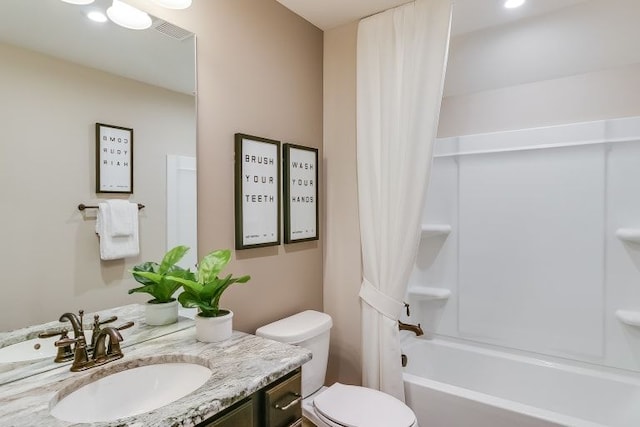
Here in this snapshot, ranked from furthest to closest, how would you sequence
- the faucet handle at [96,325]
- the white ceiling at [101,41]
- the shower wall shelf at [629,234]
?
the shower wall shelf at [629,234] → the faucet handle at [96,325] → the white ceiling at [101,41]

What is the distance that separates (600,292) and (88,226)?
2727 mm

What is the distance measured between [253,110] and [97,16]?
75 cm

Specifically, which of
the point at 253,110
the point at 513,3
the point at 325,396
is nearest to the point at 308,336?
the point at 325,396

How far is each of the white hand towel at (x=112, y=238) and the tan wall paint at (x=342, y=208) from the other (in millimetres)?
1218

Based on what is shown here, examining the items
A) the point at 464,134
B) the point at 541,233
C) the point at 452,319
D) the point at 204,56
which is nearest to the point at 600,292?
the point at 541,233

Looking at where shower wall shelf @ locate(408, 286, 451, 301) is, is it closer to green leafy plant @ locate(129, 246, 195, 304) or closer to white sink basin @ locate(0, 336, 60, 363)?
green leafy plant @ locate(129, 246, 195, 304)

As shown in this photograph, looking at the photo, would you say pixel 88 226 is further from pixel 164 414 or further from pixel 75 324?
pixel 164 414

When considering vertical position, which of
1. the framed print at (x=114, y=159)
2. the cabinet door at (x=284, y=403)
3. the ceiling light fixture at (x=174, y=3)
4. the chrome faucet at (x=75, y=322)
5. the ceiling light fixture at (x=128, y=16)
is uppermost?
the ceiling light fixture at (x=174, y=3)

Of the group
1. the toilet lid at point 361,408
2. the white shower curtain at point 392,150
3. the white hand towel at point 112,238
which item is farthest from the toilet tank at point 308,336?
the white hand towel at point 112,238

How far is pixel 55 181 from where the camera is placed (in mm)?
1148

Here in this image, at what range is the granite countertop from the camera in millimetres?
870

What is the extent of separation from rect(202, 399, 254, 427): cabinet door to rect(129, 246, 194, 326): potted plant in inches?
22.9

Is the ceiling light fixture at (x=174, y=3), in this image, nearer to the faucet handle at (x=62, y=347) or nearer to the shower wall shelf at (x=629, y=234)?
the faucet handle at (x=62, y=347)

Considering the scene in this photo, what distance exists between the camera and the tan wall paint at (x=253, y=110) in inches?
63.0
